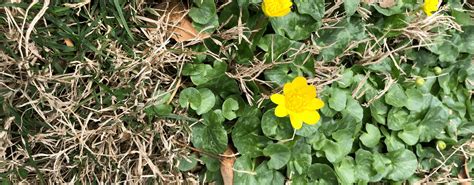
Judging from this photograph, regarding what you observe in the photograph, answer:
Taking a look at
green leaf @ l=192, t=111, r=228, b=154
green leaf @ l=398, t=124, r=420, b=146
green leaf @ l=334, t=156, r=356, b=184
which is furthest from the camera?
green leaf @ l=398, t=124, r=420, b=146

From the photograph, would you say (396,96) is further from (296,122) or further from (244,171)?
(244,171)

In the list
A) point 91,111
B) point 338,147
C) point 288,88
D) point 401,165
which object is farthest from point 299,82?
point 91,111

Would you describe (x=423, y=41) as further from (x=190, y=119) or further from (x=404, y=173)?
(x=190, y=119)

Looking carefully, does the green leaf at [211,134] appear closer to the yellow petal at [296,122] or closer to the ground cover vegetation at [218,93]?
the ground cover vegetation at [218,93]

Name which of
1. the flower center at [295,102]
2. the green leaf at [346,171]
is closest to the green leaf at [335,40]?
the flower center at [295,102]

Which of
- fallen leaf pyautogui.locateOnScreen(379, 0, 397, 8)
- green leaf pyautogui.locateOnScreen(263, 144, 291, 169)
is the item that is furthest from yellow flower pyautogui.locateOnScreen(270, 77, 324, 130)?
fallen leaf pyautogui.locateOnScreen(379, 0, 397, 8)

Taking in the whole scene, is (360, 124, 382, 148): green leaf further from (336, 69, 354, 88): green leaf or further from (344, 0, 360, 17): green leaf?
(344, 0, 360, 17): green leaf
